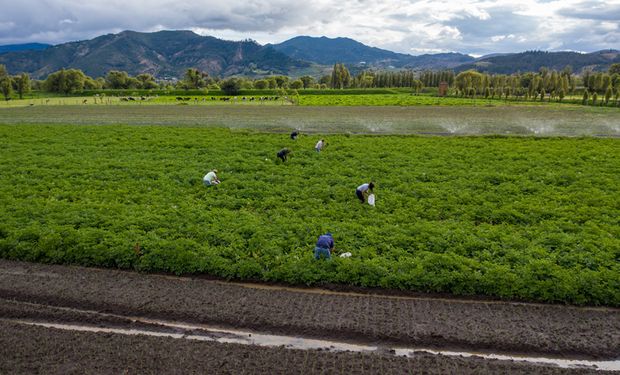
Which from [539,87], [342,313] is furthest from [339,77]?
[342,313]

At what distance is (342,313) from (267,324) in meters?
2.31

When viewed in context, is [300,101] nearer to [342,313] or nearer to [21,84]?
[342,313]

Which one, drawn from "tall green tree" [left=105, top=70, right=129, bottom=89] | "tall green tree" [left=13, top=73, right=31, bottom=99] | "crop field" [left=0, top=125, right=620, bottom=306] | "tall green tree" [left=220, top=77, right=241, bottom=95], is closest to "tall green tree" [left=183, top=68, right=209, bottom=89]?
"tall green tree" [left=220, top=77, right=241, bottom=95]

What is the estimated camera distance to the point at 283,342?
11.5 meters

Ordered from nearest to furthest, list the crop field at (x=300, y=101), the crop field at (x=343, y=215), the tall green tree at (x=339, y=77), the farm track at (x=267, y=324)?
the farm track at (x=267, y=324)
the crop field at (x=343, y=215)
the crop field at (x=300, y=101)
the tall green tree at (x=339, y=77)

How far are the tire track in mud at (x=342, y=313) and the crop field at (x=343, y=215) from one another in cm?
77

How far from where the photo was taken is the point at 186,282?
1452cm

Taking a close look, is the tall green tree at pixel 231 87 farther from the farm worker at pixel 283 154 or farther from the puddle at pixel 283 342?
the puddle at pixel 283 342

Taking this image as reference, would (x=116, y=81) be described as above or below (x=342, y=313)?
above

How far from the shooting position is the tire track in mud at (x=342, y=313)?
11453mm

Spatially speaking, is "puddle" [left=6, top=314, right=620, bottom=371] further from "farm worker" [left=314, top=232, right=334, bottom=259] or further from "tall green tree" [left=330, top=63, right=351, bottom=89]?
"tall green tree" [left=330, top=63, right=351, bottom=89]

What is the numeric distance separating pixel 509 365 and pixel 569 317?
11.7 feet

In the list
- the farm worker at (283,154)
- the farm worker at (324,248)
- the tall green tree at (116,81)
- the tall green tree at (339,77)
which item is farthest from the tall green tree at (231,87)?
the farm worker at (324,248)

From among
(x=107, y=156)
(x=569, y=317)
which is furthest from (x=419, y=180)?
(x=107, y=156)
